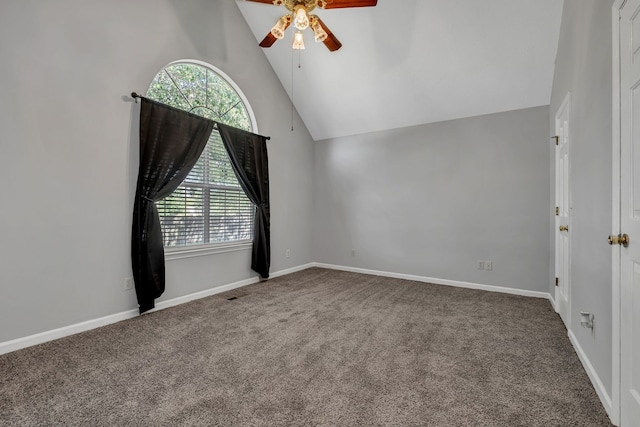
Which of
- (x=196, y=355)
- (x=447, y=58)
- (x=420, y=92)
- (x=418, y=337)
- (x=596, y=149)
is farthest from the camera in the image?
(x=420, y=92)

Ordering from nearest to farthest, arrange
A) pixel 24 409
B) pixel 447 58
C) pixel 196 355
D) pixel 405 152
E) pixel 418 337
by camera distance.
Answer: pixel 24 409, pixel 196 355, pixel 418 337, pixel 447 58, pixel 405 152

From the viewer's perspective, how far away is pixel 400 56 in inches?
144

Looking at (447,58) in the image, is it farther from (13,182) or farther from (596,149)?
(13,182)

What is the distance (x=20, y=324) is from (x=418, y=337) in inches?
126

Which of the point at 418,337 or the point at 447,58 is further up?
the point at 447,58

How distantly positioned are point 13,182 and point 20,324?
1.11m

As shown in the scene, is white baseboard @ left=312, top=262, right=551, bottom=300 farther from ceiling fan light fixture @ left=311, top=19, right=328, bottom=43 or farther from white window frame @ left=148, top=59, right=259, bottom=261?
ceiling fan light fixture @ left=311, top=19, right=328, bottom=43

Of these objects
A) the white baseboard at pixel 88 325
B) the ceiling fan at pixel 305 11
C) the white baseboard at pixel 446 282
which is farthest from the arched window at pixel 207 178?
the white baseboard at pixel 446 282

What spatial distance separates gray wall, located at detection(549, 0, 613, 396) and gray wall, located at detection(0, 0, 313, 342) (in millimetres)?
3661

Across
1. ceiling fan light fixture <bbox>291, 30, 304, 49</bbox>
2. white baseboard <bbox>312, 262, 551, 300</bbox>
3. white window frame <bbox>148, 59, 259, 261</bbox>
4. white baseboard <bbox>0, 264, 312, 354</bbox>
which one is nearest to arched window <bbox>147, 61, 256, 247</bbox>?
white window frame <bbox>148, 59, 259, 261</bbox>

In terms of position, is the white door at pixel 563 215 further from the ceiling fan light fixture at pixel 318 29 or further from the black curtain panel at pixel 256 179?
the black curtain panel at pixel 256 179

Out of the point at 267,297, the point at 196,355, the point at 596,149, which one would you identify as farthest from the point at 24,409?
the point at 596,149

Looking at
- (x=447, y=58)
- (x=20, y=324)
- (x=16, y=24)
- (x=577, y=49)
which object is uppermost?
(x=447, y=58)

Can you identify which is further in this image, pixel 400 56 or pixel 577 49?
pixel 400 56
